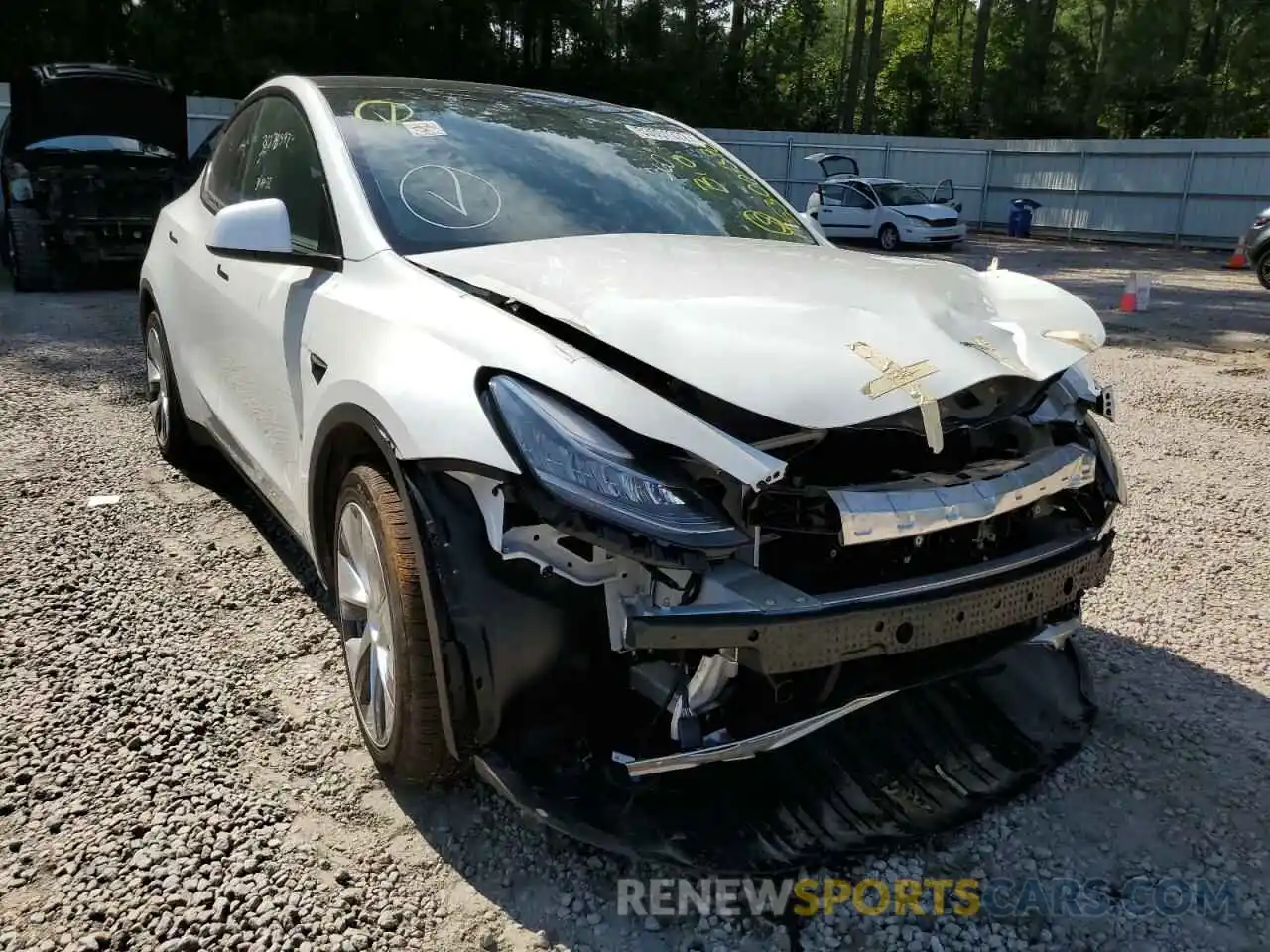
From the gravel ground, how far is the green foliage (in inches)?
955

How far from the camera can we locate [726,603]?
6.35 feet

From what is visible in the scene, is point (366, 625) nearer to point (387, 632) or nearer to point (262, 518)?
point (387, 632)

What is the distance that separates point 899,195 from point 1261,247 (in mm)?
7714

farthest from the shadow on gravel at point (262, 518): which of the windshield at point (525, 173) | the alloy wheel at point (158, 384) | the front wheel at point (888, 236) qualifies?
the front wheel at point (888, 236)

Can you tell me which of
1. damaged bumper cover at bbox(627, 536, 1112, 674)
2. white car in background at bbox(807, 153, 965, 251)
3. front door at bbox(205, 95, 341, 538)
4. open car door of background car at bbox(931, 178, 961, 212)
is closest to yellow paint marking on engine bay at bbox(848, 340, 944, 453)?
damaged bumper cover at bbox(627, 536, 1112, 674)

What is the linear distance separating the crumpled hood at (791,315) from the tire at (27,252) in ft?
28.1

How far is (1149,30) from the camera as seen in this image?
36.2 meters

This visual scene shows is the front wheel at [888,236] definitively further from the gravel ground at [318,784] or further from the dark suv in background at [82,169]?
the gravel ground at [318,784]

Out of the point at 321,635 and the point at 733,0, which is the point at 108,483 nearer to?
the point at 321,635

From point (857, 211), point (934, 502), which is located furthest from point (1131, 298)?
point (934, 502)

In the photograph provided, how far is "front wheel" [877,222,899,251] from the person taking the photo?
776 inches

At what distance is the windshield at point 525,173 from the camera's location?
2908mm

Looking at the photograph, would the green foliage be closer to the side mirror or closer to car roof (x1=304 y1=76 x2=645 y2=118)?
car roof (x1=304 y1=76 x2=645 y2=118)

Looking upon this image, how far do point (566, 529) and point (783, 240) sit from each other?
186 cm
